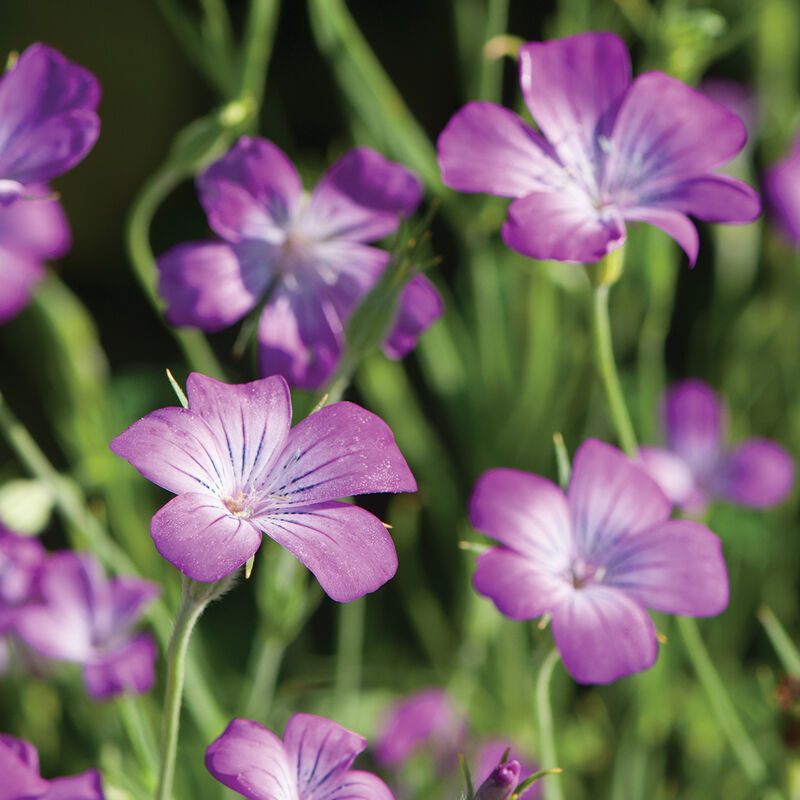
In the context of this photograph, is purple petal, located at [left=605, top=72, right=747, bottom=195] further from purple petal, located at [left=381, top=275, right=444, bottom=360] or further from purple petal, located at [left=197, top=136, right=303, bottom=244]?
purple petal, located at [left=197, top=136, right=303, bottom=244]

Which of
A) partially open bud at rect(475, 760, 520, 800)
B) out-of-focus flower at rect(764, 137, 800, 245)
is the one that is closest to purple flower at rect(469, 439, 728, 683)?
partially open bud at rect(475, 760, 520, 800)

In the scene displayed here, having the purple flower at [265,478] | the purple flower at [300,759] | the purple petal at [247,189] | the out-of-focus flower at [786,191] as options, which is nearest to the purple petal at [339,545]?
the purple flower at [265,478]

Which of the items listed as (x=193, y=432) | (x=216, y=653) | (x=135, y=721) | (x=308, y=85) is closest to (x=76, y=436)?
(x=216, y=653)

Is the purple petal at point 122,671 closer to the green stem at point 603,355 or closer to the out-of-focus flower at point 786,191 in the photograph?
the green stem at point 603,355

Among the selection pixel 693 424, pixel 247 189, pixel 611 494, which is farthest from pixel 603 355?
pixel 693 424

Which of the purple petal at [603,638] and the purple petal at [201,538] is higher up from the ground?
the purple petal at [201,538]

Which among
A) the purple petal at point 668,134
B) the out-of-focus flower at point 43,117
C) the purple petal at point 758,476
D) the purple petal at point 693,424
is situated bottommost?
the purple petal at point 758,476

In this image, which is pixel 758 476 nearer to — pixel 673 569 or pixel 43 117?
pixel 673 569
